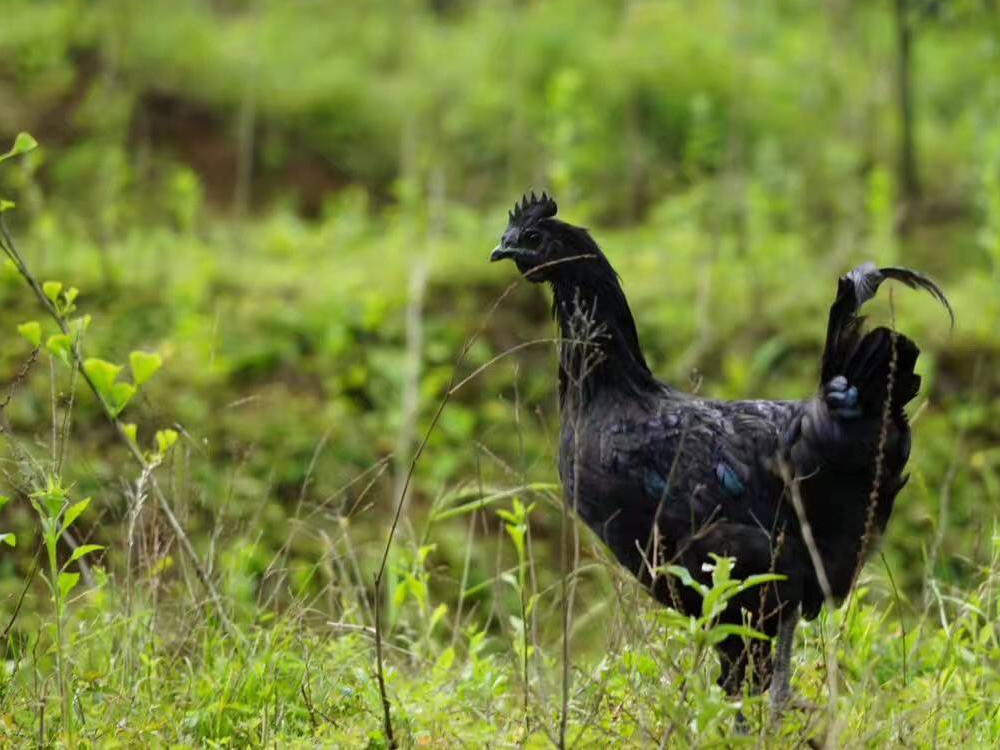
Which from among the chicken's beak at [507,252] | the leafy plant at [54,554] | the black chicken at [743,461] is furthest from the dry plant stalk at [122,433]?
the chicken's beak at [507,252]

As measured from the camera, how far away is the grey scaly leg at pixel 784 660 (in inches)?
140

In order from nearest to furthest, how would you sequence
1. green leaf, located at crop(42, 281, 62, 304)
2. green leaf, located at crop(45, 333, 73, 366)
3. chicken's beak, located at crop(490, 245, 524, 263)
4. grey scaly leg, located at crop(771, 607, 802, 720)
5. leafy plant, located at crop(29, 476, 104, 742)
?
leafy plant, located at crop(29, 476, 104, 742)
green leaf, located at crop(45, 333, 73, 366)
green leaf, located at crop(42, 281, 62, 304)
grey scaly leg, located at crop(771, 607, 802, 720)
chicken's beak, located at crop(490, 245, 524, 263)

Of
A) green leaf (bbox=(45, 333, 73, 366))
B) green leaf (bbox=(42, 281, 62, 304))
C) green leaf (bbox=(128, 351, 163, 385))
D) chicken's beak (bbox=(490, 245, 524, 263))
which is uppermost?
green leaf (bbox=(42, 281, 62, 304))

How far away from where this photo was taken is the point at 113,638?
3914mm

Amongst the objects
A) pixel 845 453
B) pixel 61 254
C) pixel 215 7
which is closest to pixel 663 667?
pixel 845 453

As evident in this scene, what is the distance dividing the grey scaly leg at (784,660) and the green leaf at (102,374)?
1953 millimetres

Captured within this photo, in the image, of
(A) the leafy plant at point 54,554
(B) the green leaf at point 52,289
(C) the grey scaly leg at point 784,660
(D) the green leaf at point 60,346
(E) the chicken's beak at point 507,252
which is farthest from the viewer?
(E) the chicken's beak at point 507,252

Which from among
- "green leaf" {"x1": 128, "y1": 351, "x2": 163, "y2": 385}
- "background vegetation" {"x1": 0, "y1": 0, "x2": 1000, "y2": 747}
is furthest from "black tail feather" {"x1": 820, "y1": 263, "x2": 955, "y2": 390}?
"green leaf" {"x1": 128, "y1": 351, "x2": 163, "y2": 385}

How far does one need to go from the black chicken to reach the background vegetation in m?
Result: 0.18

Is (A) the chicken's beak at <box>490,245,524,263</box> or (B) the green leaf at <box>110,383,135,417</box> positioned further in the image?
(A) the chicken's beak at <box>490,245,524,263</box>

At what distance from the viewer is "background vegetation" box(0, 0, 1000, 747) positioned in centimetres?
352

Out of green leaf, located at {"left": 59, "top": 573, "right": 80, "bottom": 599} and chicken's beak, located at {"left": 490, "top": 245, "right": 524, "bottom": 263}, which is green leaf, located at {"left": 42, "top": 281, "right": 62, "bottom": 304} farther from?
chicken's beak, located at {"left": 490, "top": 245, "right": 524, "bottom": 263}

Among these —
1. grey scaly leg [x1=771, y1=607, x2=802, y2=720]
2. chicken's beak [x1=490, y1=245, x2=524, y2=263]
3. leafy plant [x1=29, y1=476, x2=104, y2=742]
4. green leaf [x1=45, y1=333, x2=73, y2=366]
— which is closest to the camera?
leafy plant [x1=29, y1=476, x2=104, y2=742]

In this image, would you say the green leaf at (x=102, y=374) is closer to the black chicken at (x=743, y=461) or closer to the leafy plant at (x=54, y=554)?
the leafy plant at (x=54, y=554)
